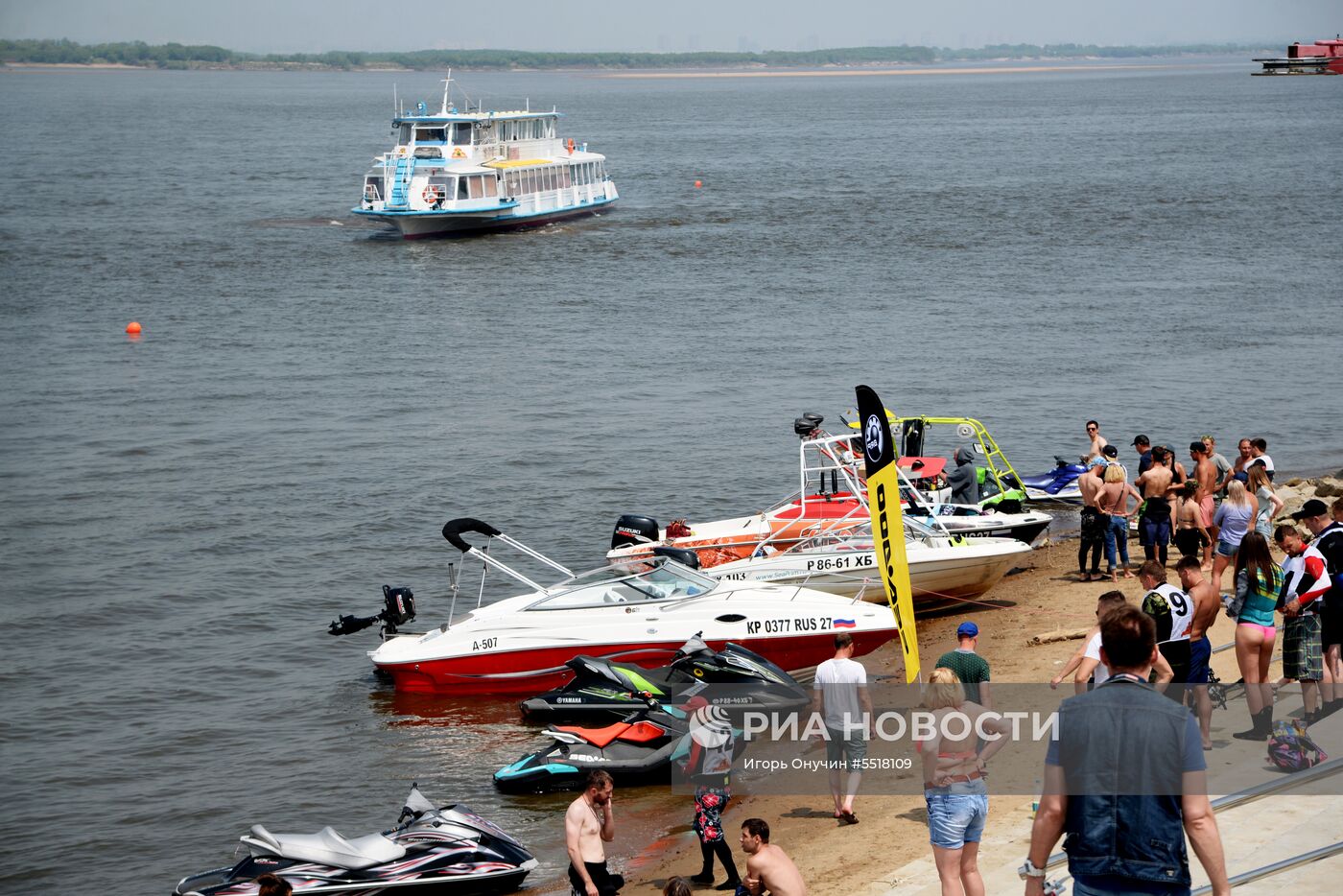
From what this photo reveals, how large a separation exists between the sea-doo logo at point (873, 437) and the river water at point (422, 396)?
12.5ft

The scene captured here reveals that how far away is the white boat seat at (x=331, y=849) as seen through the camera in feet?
34.9

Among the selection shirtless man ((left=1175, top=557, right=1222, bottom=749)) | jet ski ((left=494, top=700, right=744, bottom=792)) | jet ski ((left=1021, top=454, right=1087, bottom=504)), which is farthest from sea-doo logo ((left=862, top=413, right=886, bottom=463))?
jet ski ((left=1021, top=454, right=1087, bottom=504))

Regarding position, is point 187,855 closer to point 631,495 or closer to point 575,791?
point 575,791

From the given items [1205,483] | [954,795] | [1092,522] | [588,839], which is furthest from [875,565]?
[954,795]

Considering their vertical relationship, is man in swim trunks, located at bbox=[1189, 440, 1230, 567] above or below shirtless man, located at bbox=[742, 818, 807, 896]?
above

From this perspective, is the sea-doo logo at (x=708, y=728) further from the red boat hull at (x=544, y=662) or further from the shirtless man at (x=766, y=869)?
the shirtless man at (x=766, y=869)

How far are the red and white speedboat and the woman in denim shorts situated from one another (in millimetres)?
7299

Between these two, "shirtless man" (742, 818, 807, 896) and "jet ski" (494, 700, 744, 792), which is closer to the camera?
"shirtless man" (742, 818, 807, 896)

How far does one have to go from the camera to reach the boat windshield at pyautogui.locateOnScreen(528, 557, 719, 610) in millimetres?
15680

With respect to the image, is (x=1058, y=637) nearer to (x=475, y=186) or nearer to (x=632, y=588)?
(x=632, y=588)

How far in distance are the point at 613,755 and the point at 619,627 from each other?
Result: 102 inches

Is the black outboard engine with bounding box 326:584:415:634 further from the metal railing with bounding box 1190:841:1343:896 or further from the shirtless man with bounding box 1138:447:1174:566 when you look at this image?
the metal railing with bounding box 1190:841:1343:896

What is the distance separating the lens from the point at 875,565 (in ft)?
56.3

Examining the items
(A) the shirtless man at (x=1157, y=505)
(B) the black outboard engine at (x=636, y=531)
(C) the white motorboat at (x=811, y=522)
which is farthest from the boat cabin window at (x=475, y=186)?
(A) the shirtless man at (x=1157, y=505)
